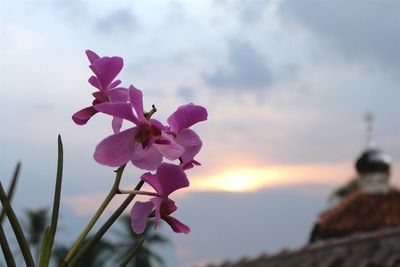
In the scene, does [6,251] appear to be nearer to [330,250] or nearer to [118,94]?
[118,94]

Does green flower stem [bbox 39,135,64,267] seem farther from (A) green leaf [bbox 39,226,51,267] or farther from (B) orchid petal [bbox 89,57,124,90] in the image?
(B) orchid petal [bbox 89,57,124,90]

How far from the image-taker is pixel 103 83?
100cm

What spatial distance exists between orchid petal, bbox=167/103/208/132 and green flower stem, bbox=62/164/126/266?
0.27 feet

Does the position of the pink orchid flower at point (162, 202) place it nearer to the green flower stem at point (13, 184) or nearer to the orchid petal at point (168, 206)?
the orchid petal at point (168, 206)

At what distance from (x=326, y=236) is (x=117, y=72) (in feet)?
46.4

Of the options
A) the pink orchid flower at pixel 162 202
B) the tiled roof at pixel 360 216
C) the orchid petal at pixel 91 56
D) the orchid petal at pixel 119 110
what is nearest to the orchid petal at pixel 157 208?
the pink orchid flower at pixel 162 202

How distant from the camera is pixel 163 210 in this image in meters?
0.95

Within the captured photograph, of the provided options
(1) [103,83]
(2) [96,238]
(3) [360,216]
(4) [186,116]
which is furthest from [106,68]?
(3) [360,216]

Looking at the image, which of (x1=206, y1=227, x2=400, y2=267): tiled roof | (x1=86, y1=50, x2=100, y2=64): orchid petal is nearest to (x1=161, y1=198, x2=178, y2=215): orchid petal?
(x1=86, y1=50, x2=100, y2=64): orchid petal

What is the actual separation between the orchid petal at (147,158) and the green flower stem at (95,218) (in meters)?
0.02

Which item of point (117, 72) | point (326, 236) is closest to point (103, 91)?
point (117, 72)

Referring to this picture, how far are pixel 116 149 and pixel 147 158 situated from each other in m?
0.04

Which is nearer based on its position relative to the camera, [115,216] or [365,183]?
[115,216]

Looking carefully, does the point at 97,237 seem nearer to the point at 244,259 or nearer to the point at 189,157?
the point at 189,157
